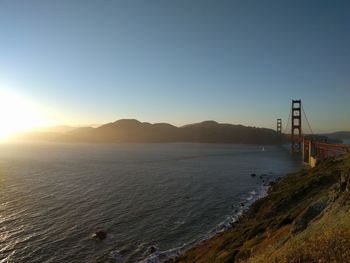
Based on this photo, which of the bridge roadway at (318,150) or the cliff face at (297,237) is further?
the bridge roadway at (318,150)

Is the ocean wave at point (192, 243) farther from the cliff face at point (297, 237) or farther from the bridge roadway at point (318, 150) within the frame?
the bridge roadway at point (318, 150)

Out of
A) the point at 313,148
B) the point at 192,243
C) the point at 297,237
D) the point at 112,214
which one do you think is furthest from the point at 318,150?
the point at 297,237

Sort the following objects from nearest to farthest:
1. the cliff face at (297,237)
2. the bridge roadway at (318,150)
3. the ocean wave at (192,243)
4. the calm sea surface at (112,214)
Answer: the cliff face at (297,237), the ocean wave at (192,243), the calm sea surface at (112,214), the bridge roadway at (318,150)

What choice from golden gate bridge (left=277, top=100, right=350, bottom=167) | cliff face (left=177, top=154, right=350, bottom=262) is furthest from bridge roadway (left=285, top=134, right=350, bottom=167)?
cliff face (left=177, top=154, right=350, bottom=262)

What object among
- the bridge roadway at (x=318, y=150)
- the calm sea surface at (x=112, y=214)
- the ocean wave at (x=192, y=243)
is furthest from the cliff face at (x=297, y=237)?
the bridge roadway at (x=318, y=150)

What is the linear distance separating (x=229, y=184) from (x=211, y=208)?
20220 mm

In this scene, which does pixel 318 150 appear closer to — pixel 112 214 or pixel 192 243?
pixel 112 214

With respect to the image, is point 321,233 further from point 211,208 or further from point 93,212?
point 93,212

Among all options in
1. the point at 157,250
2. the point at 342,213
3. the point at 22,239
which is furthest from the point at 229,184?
the point at 342,213

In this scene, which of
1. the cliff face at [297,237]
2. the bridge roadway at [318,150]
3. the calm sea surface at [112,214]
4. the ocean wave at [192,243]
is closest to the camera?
the cliff face at [297,237]

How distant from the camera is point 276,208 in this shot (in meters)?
36.1

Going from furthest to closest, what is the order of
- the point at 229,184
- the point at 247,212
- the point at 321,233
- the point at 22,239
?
the point at 229,184, the point at 247,212, the point at 22,239, the point at 321,233

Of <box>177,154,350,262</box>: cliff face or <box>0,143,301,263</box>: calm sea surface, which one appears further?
<box>0,143,301,263</box>: calm sea surface

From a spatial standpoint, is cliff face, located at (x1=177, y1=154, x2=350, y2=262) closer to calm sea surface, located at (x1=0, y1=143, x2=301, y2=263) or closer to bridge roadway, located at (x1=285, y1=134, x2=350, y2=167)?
calm sea surface, located at (x1=0, y1=143, x2=301, y2=263)
